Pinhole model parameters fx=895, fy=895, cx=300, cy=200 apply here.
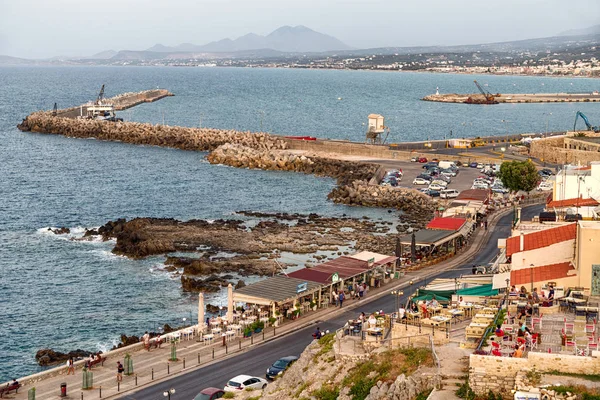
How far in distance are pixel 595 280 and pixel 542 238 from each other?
15.0ft

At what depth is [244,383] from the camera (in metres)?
26.6

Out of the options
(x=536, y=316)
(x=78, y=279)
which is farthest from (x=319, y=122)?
(x=536, y=316)

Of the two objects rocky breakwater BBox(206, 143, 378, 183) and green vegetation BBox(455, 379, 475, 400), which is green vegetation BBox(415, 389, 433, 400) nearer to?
green vegetation BBox(455, 379, 475, 400)

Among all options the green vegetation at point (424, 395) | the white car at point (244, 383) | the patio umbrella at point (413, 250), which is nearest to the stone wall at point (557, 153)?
the patio umbrella at point (413, 250)

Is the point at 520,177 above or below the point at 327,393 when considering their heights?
below

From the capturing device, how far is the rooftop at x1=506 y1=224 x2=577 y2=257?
27.0 meters

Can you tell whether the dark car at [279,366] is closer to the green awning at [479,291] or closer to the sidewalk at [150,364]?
the sidewalk at [150,364]

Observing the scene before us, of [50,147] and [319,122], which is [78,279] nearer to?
[50,147]

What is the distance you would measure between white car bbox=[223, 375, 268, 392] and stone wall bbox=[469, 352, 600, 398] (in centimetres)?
1052

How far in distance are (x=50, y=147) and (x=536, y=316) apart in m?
93.1

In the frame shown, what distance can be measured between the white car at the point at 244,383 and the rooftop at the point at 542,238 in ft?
29.7

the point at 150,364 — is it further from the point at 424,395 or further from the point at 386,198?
the point at 386,198

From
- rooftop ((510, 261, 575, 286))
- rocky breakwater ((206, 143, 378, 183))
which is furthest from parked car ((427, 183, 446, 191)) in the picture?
rooftop ((510, 261, 575, 286))

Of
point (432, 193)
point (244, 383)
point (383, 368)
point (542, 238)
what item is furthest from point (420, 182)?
point (383, 368)
